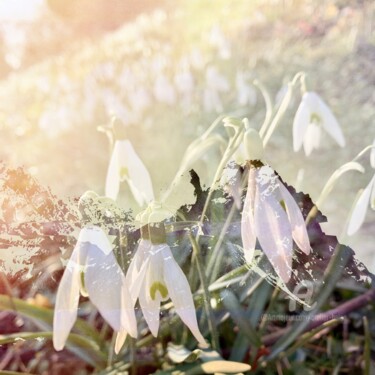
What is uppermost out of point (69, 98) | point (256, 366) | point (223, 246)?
point (69, 98)

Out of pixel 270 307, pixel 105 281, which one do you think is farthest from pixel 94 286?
pixel 270 307

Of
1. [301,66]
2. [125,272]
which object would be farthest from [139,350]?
[301,66]

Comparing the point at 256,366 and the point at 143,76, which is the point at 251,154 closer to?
the point at 143,76

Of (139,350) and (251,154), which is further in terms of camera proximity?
(139,350)

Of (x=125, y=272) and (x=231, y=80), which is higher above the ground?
(x=231, y=80)

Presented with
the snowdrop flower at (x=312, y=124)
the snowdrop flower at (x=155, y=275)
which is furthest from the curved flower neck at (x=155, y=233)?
the snowdrop flower at (x=312, y=124)

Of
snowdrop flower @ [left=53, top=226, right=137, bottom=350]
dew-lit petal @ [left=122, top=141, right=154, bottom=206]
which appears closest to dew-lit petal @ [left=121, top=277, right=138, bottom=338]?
snowdrop flower @ [left=53, top=226, right=137, bottom=350]

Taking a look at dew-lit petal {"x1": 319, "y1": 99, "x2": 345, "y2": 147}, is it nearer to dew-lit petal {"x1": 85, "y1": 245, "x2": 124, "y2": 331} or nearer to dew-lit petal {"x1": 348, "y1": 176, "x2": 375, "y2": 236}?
dew-lit petal {"x1": 348, "y1": 176, "x2": 375, "y2": 236}

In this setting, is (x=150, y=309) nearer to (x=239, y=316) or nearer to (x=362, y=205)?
(x=239, y=316)
